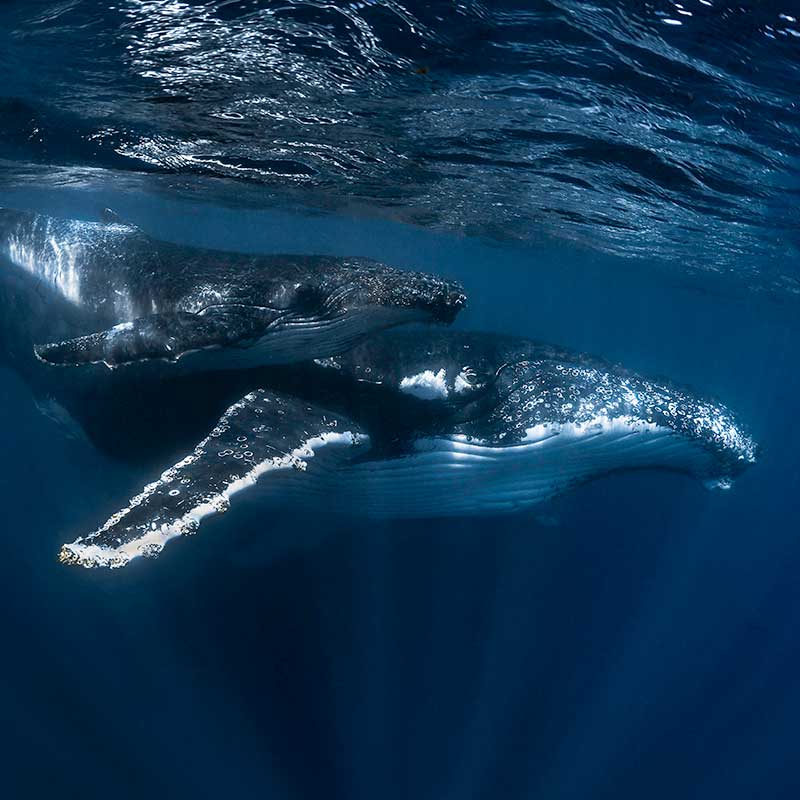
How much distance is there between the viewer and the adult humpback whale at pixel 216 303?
20.1ft

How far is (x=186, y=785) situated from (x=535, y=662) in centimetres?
650

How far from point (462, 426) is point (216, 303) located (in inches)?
128

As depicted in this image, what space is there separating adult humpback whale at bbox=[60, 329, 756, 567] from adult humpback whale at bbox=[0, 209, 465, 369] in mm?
656

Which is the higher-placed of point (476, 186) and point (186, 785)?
point (476, 186)

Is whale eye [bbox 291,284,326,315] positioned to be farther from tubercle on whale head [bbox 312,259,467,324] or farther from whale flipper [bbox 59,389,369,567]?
whale flipper [bbox 59,389,369,567]

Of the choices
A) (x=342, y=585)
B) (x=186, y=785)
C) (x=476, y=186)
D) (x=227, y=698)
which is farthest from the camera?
(x=476, y=186)

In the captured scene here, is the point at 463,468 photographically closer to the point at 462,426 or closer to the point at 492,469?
the point at 492,469

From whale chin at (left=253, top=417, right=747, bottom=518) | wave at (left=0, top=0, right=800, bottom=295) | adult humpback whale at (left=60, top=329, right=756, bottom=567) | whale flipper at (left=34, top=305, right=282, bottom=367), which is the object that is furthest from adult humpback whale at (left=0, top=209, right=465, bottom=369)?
wave at (left=0, top=0, right=800, bottom=295)

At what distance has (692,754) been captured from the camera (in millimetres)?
12406

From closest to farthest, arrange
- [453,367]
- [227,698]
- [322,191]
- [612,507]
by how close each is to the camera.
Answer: [453,367] < [227,698] < [612,507] < [322,191]

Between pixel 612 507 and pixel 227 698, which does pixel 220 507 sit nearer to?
pixel 227 698

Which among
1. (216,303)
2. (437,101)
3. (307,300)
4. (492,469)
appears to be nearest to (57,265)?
(216,303)

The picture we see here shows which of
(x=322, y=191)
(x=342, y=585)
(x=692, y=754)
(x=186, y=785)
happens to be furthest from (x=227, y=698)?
(x=322, y=191)

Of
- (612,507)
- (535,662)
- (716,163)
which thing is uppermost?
(716,163)
